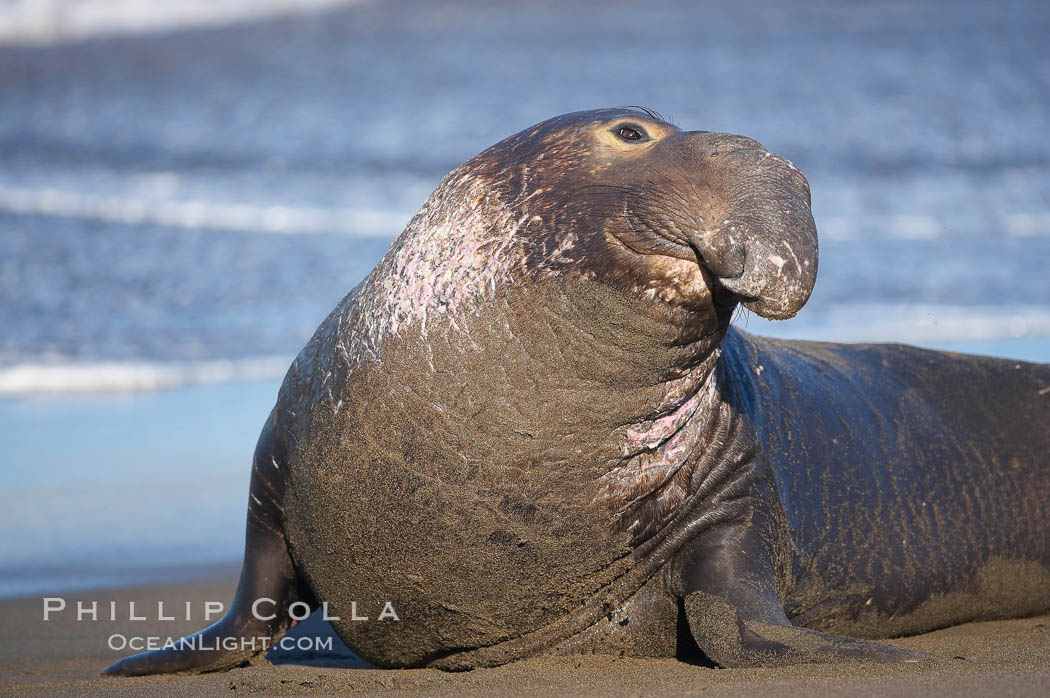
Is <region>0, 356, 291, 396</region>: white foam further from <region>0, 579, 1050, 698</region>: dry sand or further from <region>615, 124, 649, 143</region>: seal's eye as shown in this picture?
<region>615, 124, 649, 143</region>: seal's eye

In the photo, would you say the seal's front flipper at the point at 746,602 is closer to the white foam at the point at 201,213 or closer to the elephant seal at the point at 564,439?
the elephant seal at the point at 564,439

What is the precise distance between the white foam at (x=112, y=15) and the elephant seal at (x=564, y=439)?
91.8ft

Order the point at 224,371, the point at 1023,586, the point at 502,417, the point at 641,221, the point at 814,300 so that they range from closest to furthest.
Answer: the point at 641,221
the point at 502,417
the point at 1023,586
the point at 224,371
the point at 814,300

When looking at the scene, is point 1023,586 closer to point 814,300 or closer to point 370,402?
point 370,402

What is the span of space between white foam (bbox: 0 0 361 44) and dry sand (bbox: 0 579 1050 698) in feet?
87.8

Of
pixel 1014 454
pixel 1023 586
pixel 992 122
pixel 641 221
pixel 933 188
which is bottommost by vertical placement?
pixel 1023 586

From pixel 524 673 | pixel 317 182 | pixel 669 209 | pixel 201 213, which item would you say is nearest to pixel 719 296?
pixel 669 209

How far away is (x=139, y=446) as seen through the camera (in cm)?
859

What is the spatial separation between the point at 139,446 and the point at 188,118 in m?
15.7

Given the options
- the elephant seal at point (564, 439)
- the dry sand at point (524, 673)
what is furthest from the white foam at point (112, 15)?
the elephant seal at point (564, 439)

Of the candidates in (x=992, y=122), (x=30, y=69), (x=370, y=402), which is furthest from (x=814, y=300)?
(x=30, y=69)

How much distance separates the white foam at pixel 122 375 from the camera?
400 inches

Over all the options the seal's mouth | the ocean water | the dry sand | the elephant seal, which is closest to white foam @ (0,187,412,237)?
the ocean water

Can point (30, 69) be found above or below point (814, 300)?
above
